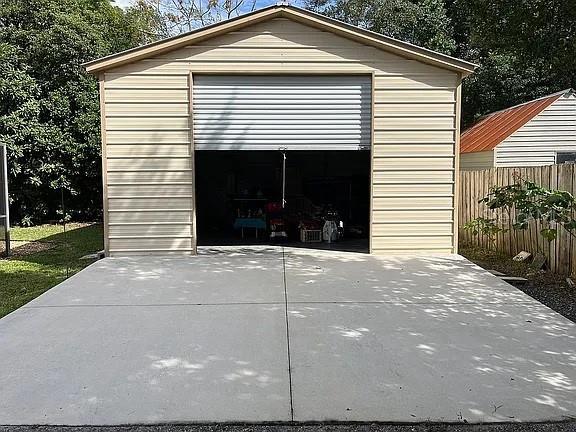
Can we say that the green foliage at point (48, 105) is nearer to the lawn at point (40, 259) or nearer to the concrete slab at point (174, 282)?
the lawn at point (40, 259)

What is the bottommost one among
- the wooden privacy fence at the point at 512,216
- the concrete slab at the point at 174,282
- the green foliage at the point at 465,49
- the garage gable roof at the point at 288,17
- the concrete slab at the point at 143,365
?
the concrete slab at the point at 143,365

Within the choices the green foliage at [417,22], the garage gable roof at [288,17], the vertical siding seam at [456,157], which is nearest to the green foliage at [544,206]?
the vertical siding seam at [456,157]

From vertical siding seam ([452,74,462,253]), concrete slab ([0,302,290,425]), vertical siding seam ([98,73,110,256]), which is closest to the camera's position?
concrete slab ([0,302,290,425])

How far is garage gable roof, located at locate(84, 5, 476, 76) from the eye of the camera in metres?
8.16

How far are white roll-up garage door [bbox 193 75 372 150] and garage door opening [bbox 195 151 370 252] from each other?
3.40m

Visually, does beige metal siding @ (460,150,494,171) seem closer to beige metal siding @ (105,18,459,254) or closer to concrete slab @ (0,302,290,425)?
beige metal siding @ (105,18,459,254)

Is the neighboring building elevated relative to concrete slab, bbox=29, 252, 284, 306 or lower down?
elevated

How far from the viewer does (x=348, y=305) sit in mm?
5418

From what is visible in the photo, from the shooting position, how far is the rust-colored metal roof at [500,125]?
13547 mm

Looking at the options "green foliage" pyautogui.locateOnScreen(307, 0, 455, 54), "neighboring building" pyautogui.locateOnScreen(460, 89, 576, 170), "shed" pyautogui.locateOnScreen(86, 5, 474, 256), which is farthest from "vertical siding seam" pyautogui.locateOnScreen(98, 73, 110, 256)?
"green foliage" pyautogui.locateOnScreen(307, 0, 455, 54)

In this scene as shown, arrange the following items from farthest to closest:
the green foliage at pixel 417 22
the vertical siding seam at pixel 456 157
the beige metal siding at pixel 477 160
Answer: the green foliage at pixel 417 22, the beige metal siding at pixel 477 160, the vertical siding seam at pixel 456 157

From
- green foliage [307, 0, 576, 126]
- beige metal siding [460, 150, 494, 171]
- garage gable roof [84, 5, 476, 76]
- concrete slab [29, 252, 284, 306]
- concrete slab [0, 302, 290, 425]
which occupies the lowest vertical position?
concrete slab [0, 302, 290, 425]

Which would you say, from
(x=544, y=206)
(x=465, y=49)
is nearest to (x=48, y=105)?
(x=544, y=206)

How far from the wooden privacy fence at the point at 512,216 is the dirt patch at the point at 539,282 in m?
0.21
